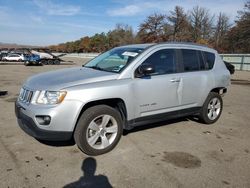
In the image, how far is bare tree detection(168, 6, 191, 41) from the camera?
56.1 meters

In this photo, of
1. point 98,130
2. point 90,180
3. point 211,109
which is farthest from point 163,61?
point 90,180

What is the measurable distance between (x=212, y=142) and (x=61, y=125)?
2.86m

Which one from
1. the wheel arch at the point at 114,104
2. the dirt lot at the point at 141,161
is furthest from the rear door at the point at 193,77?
the wheel arch at the point at 114,104

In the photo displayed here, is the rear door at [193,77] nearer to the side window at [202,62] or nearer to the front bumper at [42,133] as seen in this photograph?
the side window at [202,62]

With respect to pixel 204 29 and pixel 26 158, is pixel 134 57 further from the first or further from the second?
pixel 204 29

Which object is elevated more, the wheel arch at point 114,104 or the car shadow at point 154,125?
the wheel arch at point 114,104

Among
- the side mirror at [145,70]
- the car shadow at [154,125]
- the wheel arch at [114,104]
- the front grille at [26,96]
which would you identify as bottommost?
the car shadow at [154,125]

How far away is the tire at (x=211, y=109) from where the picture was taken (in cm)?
629

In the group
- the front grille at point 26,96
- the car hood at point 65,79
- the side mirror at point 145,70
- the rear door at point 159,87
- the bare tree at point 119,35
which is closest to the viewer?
the car hood at point 65,79

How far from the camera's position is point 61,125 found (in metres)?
4.14

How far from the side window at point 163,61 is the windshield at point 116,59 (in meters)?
0.27

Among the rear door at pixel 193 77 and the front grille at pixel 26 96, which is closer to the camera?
the front grille at pixel 26 96

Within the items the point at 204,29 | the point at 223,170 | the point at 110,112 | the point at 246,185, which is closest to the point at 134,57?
the point at 110,112

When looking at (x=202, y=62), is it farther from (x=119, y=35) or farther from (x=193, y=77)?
(x=119, y=35)
